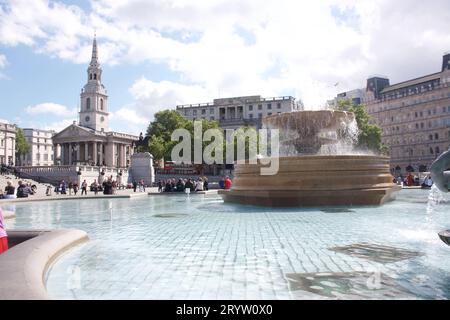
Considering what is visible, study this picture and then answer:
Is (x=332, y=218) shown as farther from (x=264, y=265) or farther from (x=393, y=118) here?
(x=393, y=118)

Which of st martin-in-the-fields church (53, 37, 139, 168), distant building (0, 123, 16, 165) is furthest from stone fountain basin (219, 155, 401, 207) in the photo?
distant building (0, 123, 16, 165)

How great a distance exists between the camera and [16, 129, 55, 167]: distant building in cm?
12188

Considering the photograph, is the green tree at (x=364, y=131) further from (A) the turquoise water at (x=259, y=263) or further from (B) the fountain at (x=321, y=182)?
(A) the turquoise water at (x=259, y=263)

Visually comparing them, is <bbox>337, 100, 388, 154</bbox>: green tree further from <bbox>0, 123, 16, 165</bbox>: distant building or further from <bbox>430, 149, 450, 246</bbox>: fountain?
<bbox>0, 123, 16, 165</bbox>: distant building

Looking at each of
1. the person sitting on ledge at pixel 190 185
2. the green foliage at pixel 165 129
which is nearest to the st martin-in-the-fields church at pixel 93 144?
the green foliage at pixel 165 129

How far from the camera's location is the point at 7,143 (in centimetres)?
8488

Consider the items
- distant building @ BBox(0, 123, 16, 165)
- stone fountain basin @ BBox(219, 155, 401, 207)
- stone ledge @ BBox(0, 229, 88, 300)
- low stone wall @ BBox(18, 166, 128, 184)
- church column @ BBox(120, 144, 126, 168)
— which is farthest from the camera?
church column @ BBox(120, 144, 126, 168)

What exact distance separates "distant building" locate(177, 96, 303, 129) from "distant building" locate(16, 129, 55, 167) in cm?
5485

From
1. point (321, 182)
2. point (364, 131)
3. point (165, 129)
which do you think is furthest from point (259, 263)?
point (165, 129)

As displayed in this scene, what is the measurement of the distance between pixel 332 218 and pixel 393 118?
77.8m

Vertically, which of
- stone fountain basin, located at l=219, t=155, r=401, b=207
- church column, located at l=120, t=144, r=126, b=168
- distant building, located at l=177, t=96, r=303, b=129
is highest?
distant building, located at l=177, t=96, r=303, b=129

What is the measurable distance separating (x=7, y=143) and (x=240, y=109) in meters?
50.1

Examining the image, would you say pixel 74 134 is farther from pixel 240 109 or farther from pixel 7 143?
pixel 240 109

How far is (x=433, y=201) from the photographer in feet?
41.8
